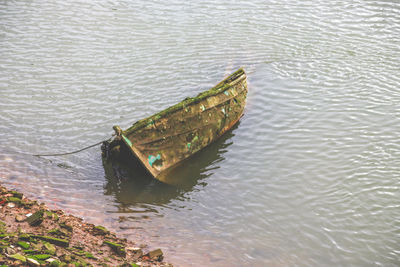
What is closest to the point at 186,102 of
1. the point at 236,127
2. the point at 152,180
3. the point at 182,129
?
the point at 182,129

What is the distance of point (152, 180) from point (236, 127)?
317cm

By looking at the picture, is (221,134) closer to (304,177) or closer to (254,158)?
(254,158)

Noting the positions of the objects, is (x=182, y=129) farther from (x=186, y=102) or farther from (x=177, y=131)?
(x=186, y=102)

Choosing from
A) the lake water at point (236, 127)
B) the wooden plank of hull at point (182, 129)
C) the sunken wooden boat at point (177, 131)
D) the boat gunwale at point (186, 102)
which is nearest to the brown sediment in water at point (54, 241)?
the lake water at point (236, 127)

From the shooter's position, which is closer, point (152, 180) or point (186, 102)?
point (152, 180)

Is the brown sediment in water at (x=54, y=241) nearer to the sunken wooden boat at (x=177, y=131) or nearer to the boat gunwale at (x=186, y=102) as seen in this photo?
the sunken wooden boat at (x=177, y=131)

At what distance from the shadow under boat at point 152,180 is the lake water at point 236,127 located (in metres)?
0.04

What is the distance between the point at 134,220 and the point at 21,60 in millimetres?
9316

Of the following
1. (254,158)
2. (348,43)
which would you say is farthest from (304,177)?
(348,43)

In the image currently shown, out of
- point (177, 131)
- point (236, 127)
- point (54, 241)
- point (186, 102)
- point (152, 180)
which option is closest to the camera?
point (54, 241)

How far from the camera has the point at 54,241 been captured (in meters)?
6.61

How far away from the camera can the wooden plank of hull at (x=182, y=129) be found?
9.36 m

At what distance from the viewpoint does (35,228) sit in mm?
7090

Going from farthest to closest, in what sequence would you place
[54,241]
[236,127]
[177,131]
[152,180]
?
[236,127] < [177,131] < [152,180] < [54,241]
